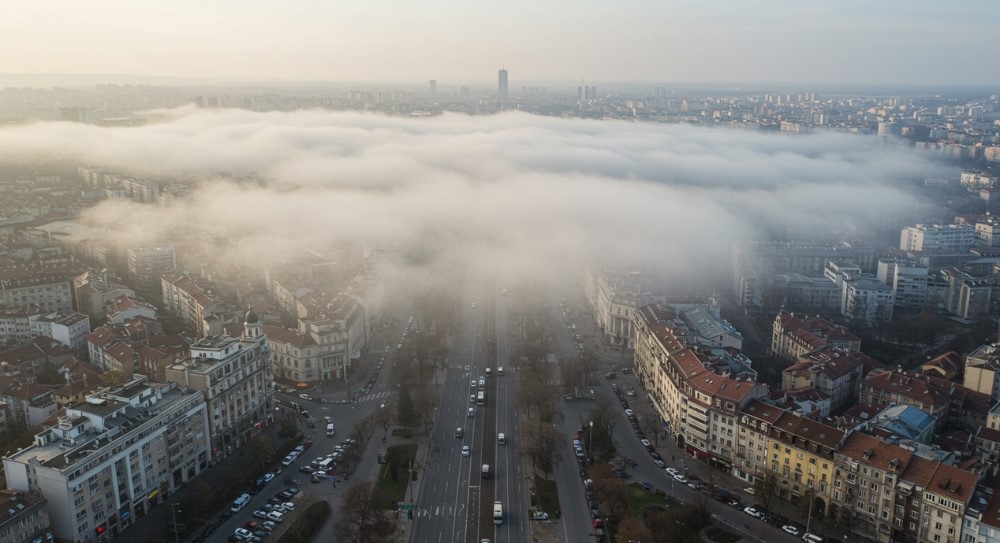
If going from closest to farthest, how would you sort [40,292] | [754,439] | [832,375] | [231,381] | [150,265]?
[754,439] < [231,381] < [832,375] < [40,292] < [150,265]

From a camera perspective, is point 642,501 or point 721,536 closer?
point 721,536

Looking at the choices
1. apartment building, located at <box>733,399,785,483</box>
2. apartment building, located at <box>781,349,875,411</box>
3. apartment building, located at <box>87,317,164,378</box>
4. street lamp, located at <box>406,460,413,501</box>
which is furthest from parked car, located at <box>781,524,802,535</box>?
apartment building, located at <box>87,317,164,378</box>

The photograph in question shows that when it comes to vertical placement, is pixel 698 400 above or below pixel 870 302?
above

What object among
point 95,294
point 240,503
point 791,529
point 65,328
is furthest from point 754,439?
point 95,294

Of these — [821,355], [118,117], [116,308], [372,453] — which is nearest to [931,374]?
[821,355]

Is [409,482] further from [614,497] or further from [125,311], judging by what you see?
[125,311]

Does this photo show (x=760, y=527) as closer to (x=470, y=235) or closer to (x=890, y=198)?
(x=470, y=235)
